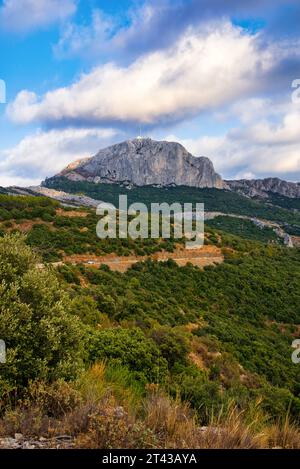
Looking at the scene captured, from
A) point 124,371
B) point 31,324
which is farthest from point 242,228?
point 31,324

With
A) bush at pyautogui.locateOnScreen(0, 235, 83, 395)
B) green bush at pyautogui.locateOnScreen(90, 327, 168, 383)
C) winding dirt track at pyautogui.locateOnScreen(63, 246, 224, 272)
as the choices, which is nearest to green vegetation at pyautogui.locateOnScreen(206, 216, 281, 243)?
winding dirt track at pyautogui.locateOnScreen(63, 246, 224, 272)

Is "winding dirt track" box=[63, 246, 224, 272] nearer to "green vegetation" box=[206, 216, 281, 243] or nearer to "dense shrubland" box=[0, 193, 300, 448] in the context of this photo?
"dense shrubland" box=[0, 193, 300, 448]

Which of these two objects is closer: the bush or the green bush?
the bush

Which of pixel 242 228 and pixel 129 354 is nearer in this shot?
pixel 129 354

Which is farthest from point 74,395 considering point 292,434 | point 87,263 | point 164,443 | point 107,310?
point 87,263

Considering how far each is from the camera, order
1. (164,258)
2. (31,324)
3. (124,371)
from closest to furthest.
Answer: (31,324), (124,371), (164,258)

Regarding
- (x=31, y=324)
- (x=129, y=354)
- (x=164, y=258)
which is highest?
(x=31, y=324)

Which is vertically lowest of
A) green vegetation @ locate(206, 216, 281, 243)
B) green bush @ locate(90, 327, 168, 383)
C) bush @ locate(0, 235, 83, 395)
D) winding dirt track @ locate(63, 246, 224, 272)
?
green bush @ locate(90, 327, 168, 383)

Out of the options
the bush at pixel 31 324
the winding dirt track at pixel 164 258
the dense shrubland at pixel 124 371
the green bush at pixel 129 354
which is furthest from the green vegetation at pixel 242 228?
the bush at pixel 31 324

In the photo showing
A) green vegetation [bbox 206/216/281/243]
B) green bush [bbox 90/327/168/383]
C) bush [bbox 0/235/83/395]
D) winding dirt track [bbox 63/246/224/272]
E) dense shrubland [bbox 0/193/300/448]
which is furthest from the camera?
green vegetation [bbox 206/216/281/243]

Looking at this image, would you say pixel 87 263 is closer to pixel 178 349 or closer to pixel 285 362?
pixel 285 362

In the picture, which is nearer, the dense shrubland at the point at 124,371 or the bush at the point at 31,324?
the dense shrubland at the point at 124,371

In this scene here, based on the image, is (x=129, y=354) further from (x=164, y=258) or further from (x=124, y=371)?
(x=164, y=258)

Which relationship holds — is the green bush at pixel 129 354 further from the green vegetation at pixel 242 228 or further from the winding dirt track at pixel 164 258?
the green vegetation at pixel 242 228
